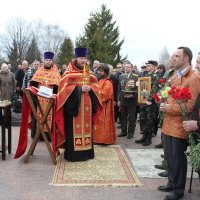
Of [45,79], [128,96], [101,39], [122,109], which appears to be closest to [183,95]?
[128,96]

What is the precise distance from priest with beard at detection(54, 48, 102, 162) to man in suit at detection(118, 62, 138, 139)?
6.87ft

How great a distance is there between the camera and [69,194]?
502 cm

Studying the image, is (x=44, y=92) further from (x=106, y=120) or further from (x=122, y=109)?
(x=122, y=109)

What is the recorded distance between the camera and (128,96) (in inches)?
356

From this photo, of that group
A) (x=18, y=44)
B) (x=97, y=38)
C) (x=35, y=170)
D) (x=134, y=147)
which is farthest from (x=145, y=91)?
(x=18, y=44)

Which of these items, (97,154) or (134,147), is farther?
(134,147)

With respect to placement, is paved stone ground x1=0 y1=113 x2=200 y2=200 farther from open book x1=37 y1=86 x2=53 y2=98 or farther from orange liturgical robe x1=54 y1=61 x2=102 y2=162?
open book x1=37 y1=86 x2=53 y2=98

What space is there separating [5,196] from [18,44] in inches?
2038

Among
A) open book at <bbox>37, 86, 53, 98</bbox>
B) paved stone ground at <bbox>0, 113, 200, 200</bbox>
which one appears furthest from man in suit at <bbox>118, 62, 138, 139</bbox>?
open book at <bbox>37, 86, 53, 98</bbox>

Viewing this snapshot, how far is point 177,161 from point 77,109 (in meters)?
2.59

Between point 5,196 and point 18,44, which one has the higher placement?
point 18,44

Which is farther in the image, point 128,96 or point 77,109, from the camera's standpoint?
point 128,96

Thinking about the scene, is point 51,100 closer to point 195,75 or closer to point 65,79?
point 65,79

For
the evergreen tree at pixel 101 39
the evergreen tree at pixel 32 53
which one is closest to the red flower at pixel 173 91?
the evergreen tree at pixel 101 39
